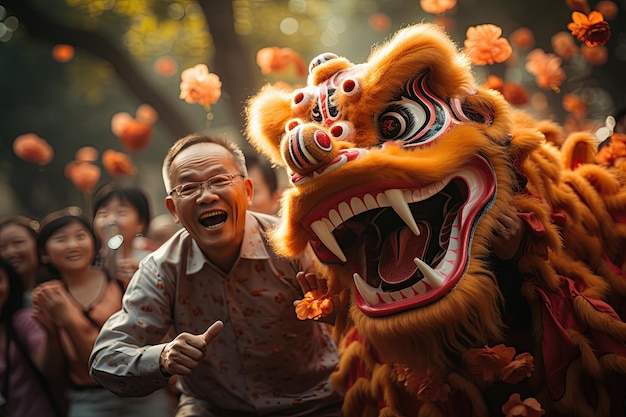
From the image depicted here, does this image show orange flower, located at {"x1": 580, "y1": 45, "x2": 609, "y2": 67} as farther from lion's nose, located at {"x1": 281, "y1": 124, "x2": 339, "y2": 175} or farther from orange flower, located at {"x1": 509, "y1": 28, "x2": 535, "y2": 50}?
lion's nose, located at {"x1": 281, "y1": 124, "x2": 339, "y2": 175}

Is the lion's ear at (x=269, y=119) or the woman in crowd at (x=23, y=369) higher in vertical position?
the lion's ear at (x=269, y=119)

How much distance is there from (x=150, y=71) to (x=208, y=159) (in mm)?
4306

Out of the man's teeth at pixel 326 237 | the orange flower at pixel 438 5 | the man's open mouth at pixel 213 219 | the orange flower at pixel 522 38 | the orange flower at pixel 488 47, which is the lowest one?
the man's teeth at pixel 326 237

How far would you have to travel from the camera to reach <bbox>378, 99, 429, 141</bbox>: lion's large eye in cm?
164

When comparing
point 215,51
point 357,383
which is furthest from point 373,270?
point 215,51

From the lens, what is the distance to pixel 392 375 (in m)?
1.80

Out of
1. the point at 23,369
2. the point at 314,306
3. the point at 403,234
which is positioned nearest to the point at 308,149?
the point at 403,234

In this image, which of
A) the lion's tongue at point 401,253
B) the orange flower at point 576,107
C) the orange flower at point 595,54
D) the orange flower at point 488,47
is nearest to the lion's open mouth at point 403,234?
the lion's tongue at point 401,253

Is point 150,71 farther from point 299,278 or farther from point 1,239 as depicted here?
point 299,278

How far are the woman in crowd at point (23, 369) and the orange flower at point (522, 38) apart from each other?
320 cm

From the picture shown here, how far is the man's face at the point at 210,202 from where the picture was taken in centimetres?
186

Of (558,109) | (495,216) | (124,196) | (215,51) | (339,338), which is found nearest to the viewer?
(495,216)

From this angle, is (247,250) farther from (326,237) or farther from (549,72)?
(549,72)

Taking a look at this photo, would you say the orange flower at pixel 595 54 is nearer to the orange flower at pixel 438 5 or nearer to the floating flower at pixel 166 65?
the orange flower at pixel 438 5
